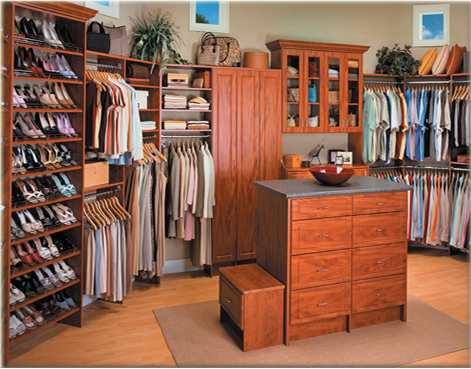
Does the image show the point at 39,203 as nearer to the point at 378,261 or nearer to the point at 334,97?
the point at 378,261

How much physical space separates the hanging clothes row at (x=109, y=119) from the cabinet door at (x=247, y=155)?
131cm

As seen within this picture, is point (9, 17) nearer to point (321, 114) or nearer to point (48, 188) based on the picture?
point (48, 188)

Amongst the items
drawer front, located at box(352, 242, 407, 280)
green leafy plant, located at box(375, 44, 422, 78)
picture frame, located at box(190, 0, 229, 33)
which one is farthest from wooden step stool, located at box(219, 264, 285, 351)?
green leafy plant, located at box(375, 44, 422, 78)

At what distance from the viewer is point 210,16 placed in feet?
15.3

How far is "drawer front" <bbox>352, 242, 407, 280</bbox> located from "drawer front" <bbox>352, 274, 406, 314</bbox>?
0.05m

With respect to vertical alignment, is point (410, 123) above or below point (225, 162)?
above

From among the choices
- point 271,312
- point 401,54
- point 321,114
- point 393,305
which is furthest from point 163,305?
point 401,54

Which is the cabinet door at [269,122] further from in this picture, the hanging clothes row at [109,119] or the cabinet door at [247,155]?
the hanging clothes row at [109,119]

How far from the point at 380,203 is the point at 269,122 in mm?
1814

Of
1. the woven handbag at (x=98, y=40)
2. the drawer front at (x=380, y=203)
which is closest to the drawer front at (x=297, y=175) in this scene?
the drawer front at (x=380, y=203)

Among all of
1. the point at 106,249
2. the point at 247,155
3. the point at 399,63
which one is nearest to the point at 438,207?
the point at 399,63

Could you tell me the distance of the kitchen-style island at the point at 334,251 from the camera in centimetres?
303

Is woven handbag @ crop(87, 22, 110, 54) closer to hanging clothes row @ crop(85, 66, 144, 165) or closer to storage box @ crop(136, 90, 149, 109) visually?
hanging clothes row @ crop(85, 66, 144, 165)

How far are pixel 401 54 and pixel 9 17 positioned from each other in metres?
4.41
